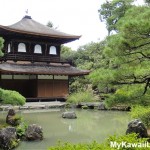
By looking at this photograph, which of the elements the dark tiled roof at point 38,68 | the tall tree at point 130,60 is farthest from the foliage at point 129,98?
the dark tiled roof at point 38,68

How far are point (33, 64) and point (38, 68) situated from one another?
31.6 inches

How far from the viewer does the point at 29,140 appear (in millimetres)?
10180

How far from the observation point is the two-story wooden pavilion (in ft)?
79.7

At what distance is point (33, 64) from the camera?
25.6 meters

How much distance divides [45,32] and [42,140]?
17.6 meters

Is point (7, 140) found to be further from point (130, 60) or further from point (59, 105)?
point (59, 105)

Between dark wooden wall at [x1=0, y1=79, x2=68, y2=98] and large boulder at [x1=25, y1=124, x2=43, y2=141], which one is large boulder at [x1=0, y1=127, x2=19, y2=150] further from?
dark wooden wall at [x1=0, y1=79, x2=68, y2=98]

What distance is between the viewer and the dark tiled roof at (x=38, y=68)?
2323 cm

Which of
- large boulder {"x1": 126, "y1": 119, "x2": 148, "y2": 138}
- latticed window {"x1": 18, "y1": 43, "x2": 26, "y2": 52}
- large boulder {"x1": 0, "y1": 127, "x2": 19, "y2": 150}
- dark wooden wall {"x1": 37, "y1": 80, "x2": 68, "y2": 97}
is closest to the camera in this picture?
large boulder {"x1": 0, "y1": 127, "x2": 19, "y2": 150}

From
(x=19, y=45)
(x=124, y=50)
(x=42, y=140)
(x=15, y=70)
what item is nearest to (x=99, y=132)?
(x=42, y=140)

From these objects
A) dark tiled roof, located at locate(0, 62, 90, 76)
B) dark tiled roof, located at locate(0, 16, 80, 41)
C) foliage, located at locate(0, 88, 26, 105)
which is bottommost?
foliage, located at locate(0, 88, 26, 105)

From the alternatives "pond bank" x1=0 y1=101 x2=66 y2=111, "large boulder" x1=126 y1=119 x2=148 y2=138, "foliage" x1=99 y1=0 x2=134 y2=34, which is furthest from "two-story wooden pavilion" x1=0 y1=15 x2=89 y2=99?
"large boulder" x1=126 y1=119 x2=148 y2=138

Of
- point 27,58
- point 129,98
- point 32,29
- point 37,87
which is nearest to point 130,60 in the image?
point 129,98

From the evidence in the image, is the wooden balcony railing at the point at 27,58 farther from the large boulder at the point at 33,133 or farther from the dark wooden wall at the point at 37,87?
the large boulder at the point at 33,133
